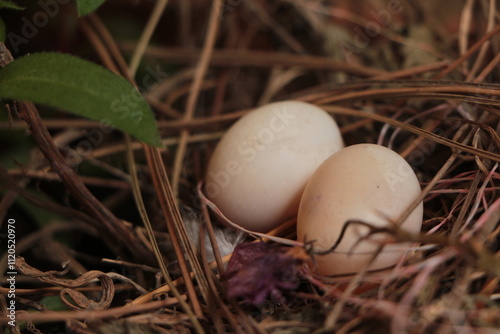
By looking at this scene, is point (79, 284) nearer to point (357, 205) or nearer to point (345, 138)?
point (357, 205)

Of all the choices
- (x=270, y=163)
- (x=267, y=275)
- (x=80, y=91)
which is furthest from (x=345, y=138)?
(x=80, y=91)

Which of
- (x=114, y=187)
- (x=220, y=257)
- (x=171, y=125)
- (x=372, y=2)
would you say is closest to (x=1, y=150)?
(x=114, y=187)

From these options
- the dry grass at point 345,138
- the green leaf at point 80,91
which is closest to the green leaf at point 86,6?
the green leaf at point 80,91

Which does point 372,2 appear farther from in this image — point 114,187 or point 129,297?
point 129,297
